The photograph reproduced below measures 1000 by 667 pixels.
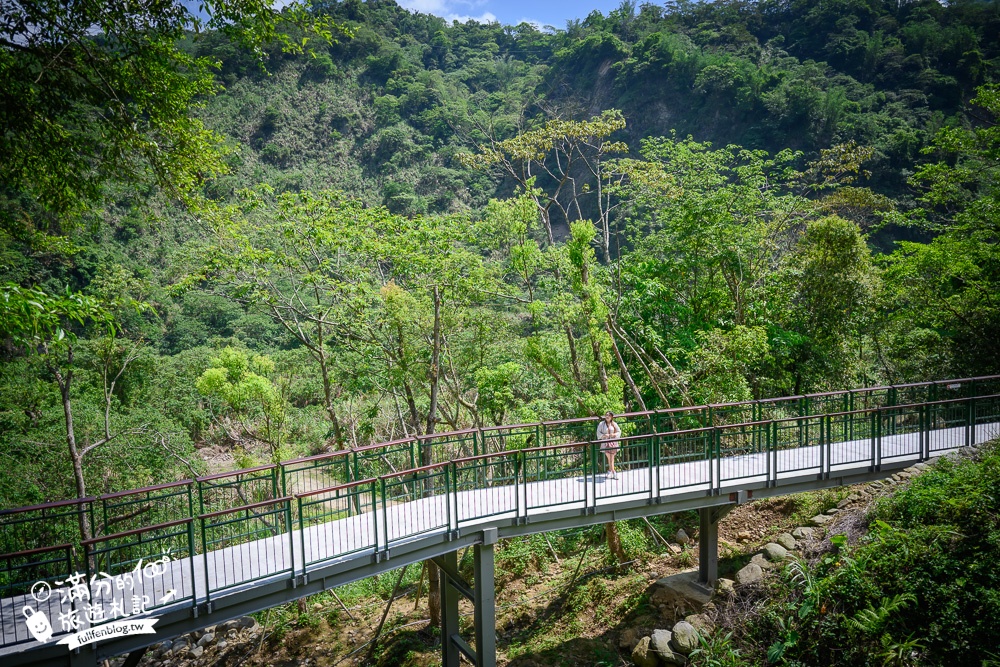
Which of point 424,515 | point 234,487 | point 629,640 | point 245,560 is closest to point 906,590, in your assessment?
point 629,640

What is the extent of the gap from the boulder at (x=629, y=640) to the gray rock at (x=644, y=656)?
1.35 m

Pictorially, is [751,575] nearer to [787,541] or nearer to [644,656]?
[787,541]

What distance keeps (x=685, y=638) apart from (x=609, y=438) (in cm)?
300

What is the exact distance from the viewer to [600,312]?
1295cm

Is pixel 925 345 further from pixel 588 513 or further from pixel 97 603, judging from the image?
pixel 97 603

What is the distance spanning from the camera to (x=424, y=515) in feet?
29.5

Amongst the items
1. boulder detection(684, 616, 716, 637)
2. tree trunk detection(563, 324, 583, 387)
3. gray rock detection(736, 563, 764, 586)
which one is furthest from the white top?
tree trunk detection(563, 324, 583, 387)

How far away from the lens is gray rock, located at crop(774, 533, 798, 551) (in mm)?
10344

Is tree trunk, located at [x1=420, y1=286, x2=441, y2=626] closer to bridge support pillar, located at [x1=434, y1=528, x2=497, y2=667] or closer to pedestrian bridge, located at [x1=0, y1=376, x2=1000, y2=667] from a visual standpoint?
pedestrian bridge, located at [x1=0, y1=376, x2=1000, y2=667]

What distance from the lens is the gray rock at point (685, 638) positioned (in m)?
8.48

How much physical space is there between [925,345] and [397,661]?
15520 millimetres

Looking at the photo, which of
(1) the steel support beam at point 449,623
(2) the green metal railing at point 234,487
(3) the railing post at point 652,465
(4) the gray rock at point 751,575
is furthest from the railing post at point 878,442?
(2) the green metal railing at point 234,487

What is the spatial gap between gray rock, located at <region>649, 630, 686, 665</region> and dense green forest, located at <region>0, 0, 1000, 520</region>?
15.7ft

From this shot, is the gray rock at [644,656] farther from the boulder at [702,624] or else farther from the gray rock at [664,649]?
the boulder at [702,624]
